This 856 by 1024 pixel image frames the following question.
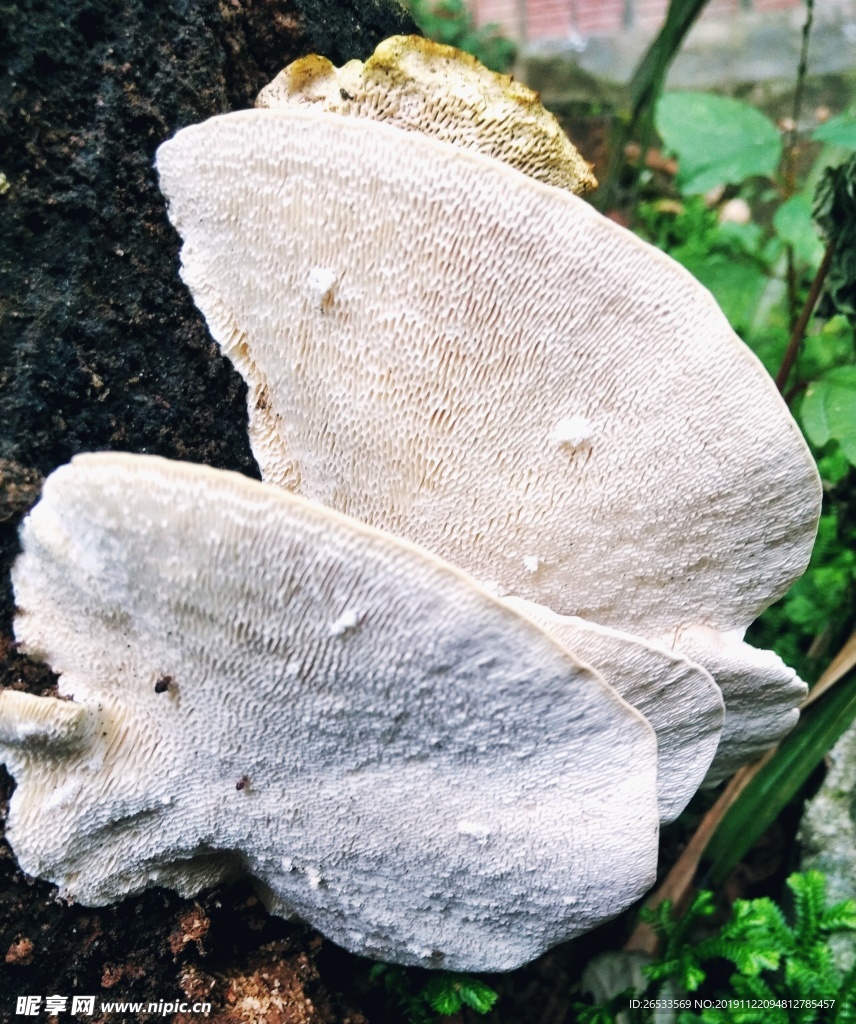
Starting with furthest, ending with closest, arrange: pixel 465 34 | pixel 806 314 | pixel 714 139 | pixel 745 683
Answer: pixel 465 34 < pixel 806 314 < pixel 714 139 < pixel 745 683

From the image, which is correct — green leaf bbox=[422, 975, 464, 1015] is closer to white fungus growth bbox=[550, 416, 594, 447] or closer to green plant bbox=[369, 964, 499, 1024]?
green plant bbox=[369, 964, 499, 1024]

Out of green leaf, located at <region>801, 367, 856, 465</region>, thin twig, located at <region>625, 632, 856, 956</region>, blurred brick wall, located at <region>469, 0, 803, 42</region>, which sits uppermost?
blurred brick wall, located at <region>469, 0, 803, 42</region>

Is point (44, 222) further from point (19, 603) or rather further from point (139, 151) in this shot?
point (19, 603)

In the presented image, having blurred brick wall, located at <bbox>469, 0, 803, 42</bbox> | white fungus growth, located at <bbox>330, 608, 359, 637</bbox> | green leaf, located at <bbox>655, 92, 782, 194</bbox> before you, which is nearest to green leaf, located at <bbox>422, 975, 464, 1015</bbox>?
white fungus growth, located at <bbox>330, 608, 359, 637</bbox>

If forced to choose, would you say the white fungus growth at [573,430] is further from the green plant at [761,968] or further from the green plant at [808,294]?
the green plant at [761,968]

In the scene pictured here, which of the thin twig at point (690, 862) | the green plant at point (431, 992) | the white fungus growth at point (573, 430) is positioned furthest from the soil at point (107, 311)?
the thin twig at point (690, 862)

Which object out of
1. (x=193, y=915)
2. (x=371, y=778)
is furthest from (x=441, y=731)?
(x=193, y=915)

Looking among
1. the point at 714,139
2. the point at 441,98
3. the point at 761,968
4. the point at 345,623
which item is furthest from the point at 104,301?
the point at 761,968

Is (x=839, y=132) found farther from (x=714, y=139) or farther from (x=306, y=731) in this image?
(x=306, y=731)
